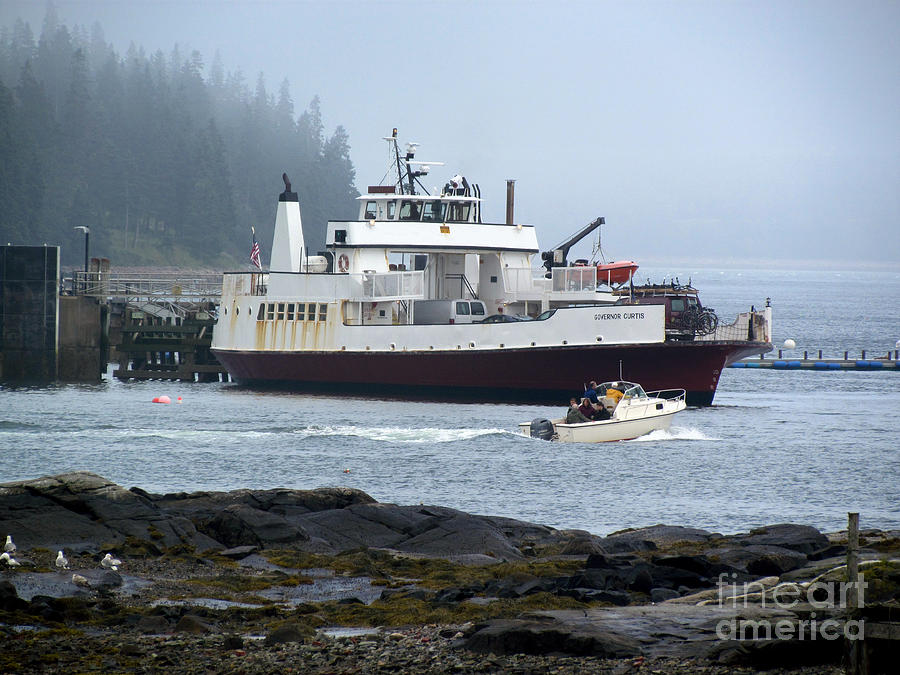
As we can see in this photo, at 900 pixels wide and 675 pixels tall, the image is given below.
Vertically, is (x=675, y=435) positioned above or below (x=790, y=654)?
above

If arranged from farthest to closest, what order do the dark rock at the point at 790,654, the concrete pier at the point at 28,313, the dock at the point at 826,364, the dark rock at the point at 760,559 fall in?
the dock at the point at 826,364 < the concrete pier at the point at 28,313 < the dark rock at the point at 760,559 < the dark rock at the point at 790,654

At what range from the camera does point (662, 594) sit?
12625 millimetres

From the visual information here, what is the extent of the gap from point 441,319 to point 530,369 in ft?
14.1

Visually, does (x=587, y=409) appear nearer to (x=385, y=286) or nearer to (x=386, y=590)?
(x=385, y=286)

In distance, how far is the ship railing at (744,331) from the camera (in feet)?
120

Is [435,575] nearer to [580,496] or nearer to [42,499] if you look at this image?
[42,499]

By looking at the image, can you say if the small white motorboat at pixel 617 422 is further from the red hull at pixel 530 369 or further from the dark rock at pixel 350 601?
the dark rock at pixel 350 601

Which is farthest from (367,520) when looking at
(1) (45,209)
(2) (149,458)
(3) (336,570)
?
(1) (45,209)

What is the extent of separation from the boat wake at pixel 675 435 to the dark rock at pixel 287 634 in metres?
19.4

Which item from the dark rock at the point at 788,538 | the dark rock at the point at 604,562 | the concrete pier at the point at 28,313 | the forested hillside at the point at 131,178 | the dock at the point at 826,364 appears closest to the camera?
the dark rock at the point at 604,562

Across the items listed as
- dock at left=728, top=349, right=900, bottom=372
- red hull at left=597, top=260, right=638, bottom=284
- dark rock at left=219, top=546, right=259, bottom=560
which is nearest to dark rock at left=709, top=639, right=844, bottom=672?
dark rock at left=219, top=546, right=259, bottom=560

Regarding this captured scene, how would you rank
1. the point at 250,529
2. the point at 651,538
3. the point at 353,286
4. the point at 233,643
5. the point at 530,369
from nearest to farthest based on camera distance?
the point at 233,643 < the point at 250,529 < the point at 651,538 < the point at 530,369 < the point at 353,286

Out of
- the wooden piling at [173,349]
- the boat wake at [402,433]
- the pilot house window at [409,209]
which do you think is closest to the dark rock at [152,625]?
the boat wake at [402,433]

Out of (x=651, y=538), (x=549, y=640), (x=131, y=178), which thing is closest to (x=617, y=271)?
(x=651, y=538)
